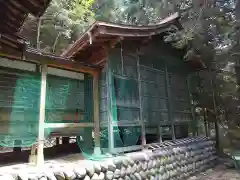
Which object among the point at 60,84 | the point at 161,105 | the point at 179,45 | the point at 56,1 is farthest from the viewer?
the point at 56,1

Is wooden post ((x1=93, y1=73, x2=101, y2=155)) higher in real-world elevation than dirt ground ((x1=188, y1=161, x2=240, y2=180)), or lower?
higher

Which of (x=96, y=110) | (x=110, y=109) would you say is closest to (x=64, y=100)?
(x=96, y=110)

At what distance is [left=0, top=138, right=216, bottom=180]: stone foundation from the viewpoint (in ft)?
13.0

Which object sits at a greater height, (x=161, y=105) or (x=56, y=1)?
(x=56, y=1)

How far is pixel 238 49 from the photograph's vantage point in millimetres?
8023

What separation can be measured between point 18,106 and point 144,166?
13.0 feet

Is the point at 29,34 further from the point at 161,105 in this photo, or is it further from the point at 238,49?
the point at 238,49

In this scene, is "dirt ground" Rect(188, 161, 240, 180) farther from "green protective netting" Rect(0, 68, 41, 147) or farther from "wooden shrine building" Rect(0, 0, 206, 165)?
"green protective netting" Rect(0, 68, 41, 147)

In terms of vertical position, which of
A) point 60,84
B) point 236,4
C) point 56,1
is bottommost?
point 60,84

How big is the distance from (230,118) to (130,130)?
5972 mm

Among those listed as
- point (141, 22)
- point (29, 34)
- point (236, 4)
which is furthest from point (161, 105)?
point (29, 34)

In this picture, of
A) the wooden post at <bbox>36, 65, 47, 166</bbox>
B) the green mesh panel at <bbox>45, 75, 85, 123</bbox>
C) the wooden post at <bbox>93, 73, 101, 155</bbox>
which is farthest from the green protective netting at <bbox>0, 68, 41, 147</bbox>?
the wooden post at <bbox>93, 73, 101, 155</bbox>

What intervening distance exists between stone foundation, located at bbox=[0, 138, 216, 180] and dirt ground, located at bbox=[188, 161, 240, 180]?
24 cm

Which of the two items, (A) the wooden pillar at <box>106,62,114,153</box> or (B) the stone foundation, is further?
(A) the wooden pillar at <box>106,62,114,153</box>
